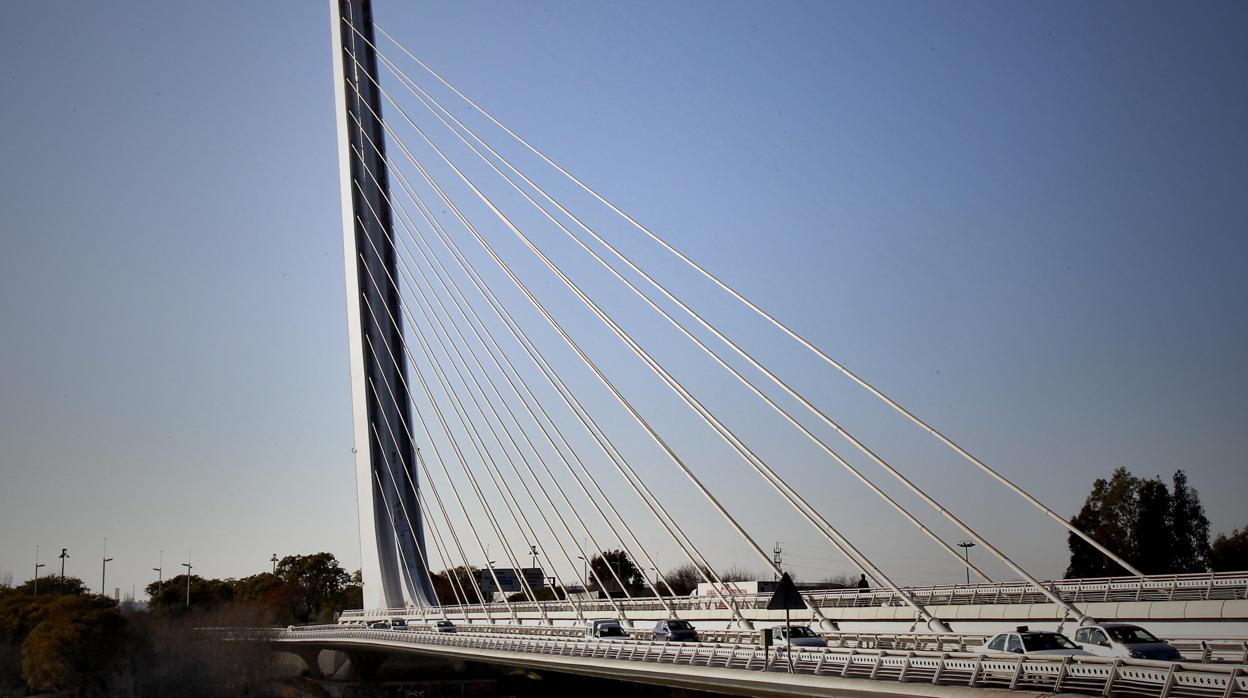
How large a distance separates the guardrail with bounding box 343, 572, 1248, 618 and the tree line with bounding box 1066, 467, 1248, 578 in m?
21.3

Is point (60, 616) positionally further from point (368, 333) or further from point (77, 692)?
point (368, 333)

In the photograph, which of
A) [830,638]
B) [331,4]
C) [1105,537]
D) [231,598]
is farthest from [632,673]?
[231,598]

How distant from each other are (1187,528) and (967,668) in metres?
42.9

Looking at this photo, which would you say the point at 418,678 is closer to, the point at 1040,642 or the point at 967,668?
the point at 1040,642

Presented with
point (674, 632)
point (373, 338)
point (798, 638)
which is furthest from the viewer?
point (373, 338)

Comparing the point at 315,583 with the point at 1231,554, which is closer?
the point at 1231,554

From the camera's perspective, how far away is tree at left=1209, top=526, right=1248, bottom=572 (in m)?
50.7

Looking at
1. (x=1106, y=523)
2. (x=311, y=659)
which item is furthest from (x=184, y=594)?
(x=1106, y=523)

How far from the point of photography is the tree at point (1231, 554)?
50.7 m

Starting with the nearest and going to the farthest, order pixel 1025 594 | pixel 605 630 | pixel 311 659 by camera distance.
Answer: pixel 1025 594 < pixel 605 630 < pixel 311 659

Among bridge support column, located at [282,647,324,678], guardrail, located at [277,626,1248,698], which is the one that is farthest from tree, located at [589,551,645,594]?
guardrail, located at [277,626,1248,698]

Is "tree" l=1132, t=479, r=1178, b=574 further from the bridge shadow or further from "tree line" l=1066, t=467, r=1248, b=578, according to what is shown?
the bridge shadow

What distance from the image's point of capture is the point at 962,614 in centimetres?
2780

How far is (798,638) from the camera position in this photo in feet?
74.5
